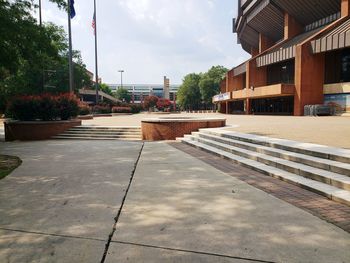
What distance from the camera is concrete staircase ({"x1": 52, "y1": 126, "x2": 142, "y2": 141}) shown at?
17500 mm

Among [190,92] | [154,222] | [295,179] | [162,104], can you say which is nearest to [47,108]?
[295,179]

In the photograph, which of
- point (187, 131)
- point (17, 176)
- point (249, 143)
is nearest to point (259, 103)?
point (187, 131)

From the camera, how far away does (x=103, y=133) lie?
59.4 feet

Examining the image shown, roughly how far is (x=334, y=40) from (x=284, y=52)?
7.29 m

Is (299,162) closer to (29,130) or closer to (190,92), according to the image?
(29,130)

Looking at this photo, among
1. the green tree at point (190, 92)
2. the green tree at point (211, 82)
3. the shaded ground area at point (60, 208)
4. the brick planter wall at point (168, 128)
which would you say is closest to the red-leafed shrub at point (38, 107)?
the brick planter wall at point (168, 128)

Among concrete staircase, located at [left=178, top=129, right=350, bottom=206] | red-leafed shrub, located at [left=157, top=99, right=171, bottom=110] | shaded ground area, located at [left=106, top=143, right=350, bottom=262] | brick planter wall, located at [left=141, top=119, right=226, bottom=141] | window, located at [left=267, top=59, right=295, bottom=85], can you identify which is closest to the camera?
shaded ground area, located at [left=106, top=143, right=350, bottom=262]

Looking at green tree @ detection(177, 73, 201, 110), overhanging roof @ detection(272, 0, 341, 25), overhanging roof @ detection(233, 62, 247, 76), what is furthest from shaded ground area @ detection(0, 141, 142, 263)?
green tree @ detection(177, 73, 201, 110)

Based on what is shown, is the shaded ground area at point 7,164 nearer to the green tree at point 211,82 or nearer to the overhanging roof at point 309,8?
the overhanging roof at point 309,8

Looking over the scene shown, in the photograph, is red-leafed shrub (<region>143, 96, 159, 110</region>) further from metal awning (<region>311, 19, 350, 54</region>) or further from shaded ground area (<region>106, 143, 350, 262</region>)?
shaded ground area (<region>106, 143, 350, 262</region>)

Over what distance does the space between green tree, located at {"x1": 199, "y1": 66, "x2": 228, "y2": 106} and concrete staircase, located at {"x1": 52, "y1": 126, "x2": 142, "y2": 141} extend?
228 feet

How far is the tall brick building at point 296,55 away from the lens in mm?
34156

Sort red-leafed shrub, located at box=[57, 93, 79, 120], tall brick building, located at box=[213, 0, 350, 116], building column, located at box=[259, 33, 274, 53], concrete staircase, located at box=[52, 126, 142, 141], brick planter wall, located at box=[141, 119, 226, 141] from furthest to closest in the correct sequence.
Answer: building column, located at box=[259, 33, 274, 53] < tall brick building, located at box=[213, 0, 350, 116] < red-leafed shrub, located at box=[57, 93, 79, 120] < concrete staircase, located at box=[52, 126, 142, 141] < brick planter wall, located at box=[141, 119, 226, 141]

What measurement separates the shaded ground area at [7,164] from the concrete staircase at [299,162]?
5.92 m
